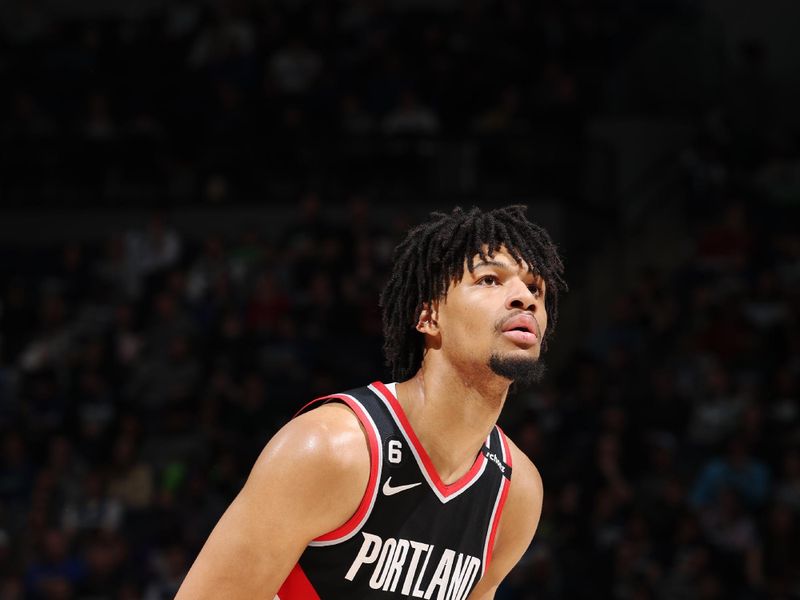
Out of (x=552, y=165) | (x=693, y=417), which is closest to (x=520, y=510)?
(x=693, y=417)

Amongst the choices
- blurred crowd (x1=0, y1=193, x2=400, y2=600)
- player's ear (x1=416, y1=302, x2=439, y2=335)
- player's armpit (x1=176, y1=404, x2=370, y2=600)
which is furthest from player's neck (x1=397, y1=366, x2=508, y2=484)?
blurred crowd (x1=0, y1=193, x2=400, y2=600)

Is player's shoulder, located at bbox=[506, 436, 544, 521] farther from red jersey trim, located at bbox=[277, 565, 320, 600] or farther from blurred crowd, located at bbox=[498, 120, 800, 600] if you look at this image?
blurred crowd, located at bbox=[498, 120, 800, 600]

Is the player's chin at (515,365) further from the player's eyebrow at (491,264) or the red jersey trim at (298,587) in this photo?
the red jersey trim at (298,587)

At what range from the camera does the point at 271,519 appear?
3.09 meters

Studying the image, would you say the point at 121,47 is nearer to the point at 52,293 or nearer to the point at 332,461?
the point at 52,293

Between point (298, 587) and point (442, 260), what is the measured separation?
2.93 ft

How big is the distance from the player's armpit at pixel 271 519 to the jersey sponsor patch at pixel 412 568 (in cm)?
20

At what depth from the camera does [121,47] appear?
48.9 ft

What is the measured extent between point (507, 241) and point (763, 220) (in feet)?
28.0

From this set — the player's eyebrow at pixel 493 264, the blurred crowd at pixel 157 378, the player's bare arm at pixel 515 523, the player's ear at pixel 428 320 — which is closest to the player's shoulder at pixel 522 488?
the player's bare arm at pixel 515 523

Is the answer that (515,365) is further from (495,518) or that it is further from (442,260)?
(495,518)

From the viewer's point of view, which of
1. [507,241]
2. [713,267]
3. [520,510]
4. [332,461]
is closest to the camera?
[332,461]

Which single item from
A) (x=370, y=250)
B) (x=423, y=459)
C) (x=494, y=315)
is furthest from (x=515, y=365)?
(x=370, y=250)

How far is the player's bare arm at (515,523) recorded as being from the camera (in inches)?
146
